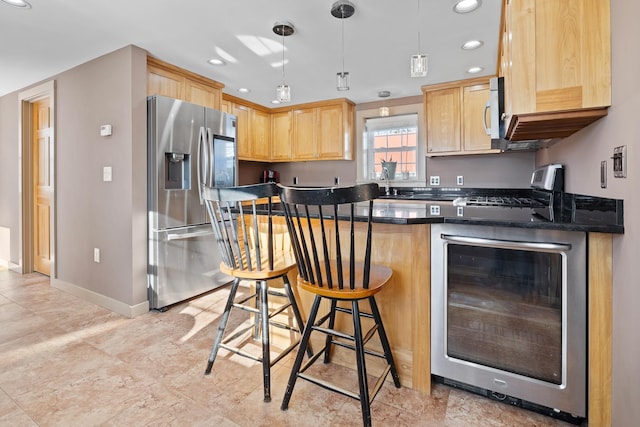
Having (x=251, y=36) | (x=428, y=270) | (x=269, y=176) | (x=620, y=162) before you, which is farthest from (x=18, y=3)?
(x=269, y=176)

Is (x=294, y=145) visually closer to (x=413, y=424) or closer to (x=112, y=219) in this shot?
(x=112, y=219)

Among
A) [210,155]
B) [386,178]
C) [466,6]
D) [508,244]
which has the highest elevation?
[466,6]

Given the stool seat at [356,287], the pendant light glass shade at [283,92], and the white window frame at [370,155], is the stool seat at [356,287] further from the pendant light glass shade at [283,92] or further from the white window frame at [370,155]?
the white window frame at [370,155]

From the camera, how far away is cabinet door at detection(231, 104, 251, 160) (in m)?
4.53

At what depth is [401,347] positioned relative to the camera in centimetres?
179

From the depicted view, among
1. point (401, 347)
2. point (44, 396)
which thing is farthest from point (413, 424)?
point (44, 396)

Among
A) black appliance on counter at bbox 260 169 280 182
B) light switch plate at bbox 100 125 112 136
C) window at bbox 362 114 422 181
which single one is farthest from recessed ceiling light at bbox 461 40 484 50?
black appliance on counter at bbox 260 169 280 182

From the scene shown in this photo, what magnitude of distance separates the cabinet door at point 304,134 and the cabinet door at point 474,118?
2.01 meters

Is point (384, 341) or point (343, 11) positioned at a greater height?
point (343, 11)

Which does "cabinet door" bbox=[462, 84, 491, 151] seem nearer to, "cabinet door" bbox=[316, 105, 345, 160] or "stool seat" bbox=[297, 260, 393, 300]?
"cabinet door" bbox=[316, 105, 345, 160]

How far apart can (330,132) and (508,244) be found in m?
3.48

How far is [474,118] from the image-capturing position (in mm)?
3701

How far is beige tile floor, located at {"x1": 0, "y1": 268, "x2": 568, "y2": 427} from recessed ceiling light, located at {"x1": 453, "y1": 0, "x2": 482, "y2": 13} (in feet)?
7.75

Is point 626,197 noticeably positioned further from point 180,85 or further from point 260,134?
point 260,134
